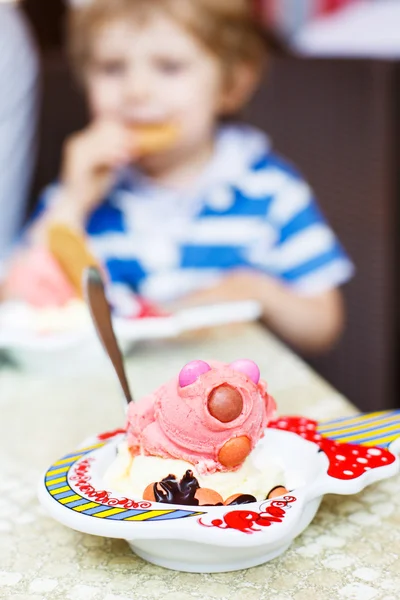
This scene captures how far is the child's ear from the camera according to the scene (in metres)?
1.78

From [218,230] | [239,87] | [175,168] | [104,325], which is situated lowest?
[218,230]

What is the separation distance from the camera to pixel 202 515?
52cm

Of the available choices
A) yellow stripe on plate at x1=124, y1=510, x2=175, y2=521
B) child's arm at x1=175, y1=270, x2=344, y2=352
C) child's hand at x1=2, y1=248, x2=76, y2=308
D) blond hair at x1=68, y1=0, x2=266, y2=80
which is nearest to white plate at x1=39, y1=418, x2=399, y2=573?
yellow stripe on plate at x1=124, y1=510, x2=175, y2=521

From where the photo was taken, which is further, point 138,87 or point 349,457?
point 138,87

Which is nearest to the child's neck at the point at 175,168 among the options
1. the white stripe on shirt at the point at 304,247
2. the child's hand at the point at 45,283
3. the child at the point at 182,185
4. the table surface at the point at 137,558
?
the child at the point at 182,185

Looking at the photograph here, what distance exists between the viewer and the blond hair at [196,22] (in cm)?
171

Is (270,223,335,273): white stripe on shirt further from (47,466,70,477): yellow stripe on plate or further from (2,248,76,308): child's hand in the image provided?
(47,466,70,477): yellow stripe on plate

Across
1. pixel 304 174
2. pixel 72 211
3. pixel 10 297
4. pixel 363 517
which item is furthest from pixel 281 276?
pixel 363 517

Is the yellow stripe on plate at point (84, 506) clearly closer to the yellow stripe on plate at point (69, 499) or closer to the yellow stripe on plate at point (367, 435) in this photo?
the yellow stripe on plate at point (69, 499)

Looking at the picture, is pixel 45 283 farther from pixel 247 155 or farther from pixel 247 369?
pixel 247 155

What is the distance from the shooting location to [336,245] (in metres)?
1.91

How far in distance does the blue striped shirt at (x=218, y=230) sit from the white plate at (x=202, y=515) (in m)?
1.08

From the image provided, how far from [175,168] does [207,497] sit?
49.7 inches

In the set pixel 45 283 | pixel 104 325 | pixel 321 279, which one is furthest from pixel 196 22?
pixel 104 325
